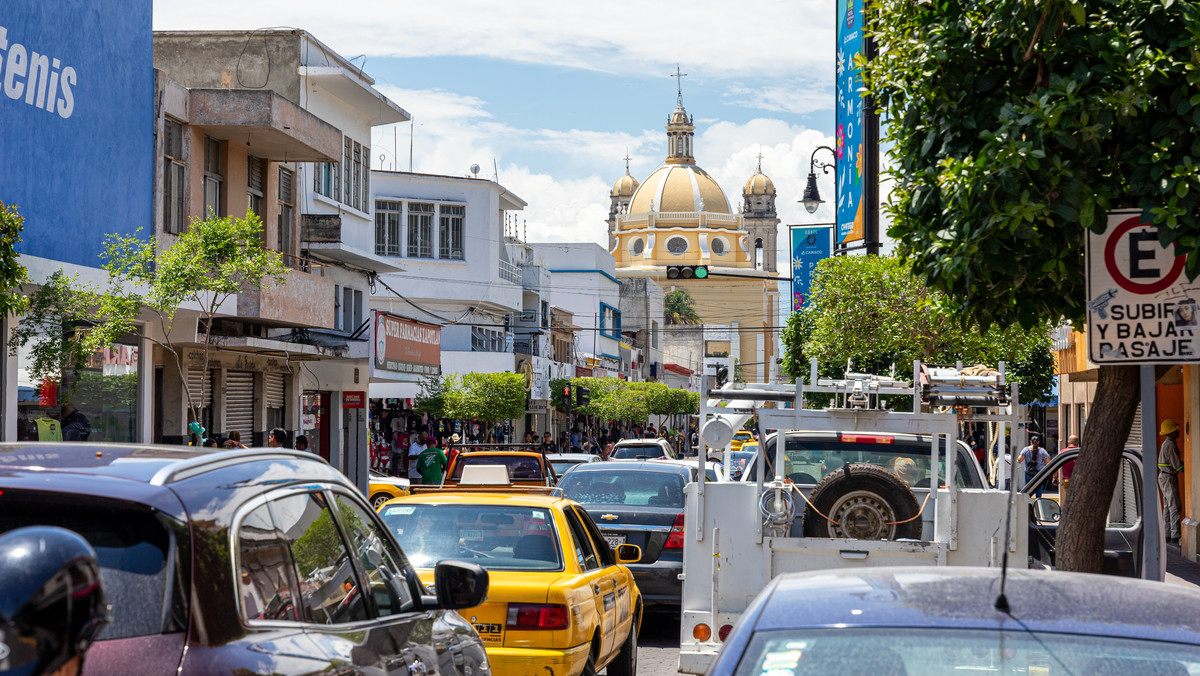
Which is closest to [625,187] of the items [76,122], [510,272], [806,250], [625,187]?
[625,187]

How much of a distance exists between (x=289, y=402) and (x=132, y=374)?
8.65 m

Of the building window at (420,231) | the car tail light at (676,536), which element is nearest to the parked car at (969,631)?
the car tail light at (676,536)

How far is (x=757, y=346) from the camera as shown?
484 feet

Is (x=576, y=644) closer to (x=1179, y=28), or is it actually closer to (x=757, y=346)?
(x=1179, y=28)

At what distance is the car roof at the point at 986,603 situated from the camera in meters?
3.43

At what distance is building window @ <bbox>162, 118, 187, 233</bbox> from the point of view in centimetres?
2153

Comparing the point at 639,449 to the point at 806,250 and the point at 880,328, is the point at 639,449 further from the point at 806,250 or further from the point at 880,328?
the point at 806,250

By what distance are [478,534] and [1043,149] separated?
418 cm

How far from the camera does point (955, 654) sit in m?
3.36

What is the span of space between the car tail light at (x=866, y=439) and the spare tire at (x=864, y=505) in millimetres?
1375

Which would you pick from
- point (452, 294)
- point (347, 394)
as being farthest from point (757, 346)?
point (347, 394)

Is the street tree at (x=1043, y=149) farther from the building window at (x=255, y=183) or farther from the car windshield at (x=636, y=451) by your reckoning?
the car windshield at (x=636, y=451)

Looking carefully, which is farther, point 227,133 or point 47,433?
point 227,133

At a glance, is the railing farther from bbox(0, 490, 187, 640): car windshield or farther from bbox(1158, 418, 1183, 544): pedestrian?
bbox(0, 490, 187, 640): car windshield
